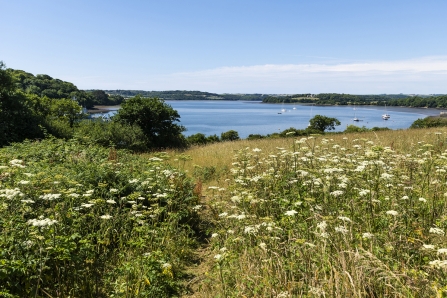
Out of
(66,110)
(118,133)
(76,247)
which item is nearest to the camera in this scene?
(76,247)


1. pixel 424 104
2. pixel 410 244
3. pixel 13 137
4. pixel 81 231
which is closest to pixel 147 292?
pixel 81 231

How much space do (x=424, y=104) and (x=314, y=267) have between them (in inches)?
6436

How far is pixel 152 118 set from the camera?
93.2 ft

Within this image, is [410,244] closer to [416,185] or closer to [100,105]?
[416,185]

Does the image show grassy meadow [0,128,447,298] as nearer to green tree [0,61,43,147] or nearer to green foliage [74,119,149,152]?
green tree [0,61,43,147]

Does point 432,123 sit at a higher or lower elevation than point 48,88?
lower

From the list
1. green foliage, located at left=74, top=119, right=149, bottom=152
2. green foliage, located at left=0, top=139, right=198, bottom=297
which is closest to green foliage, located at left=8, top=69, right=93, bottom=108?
green foliage, located at left=74, top=119, right=149, bottom=152

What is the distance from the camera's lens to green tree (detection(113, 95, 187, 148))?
27891 millimetres

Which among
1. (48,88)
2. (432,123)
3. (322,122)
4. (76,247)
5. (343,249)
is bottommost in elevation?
(322,122)

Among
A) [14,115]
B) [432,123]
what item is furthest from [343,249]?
[432,123]

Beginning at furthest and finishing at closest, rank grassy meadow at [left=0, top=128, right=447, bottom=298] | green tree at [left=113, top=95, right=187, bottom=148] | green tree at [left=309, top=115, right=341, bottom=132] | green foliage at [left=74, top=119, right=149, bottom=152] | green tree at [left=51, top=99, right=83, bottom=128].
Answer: green tree at [left=309, top=115, right=341, bottom=132] < green tree at [left=51, top=99, right=83, bottom=128] < green tree at [left=113, top=95, right=187, bottom=148] < green foliage at [left=74, top=119, right=149, bottom=152] < grassy meadow at [left=0, top=128, right=447, bottom=298]

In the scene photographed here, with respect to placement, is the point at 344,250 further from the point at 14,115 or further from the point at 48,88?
the point at 48,88

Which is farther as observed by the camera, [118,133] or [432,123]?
[432,123]

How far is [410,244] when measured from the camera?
338 centimetres
